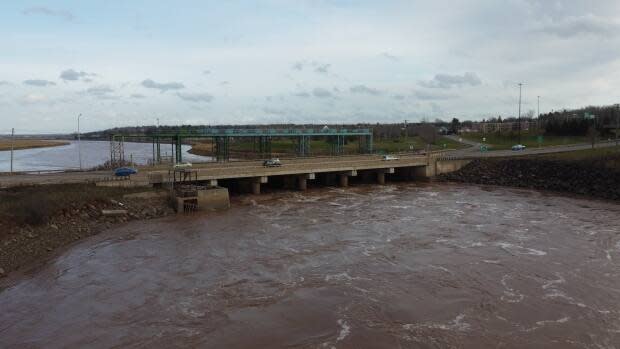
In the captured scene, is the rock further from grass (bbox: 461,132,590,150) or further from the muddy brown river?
grass (bbox: 461,132,590,150)

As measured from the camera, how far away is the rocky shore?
51.3 m

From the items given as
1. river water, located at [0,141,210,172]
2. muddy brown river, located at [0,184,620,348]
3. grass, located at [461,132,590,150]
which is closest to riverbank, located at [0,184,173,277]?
muddy brown river, located at [0,184,620,348]

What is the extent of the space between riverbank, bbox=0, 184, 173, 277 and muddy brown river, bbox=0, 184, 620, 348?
1.41 meters

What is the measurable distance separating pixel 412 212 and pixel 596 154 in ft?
114

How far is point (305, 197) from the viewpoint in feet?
162

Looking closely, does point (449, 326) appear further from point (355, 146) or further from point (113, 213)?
point (355, 146)

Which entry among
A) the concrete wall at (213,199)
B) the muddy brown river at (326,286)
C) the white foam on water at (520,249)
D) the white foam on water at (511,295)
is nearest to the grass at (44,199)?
the muddy brown river at (326,286)

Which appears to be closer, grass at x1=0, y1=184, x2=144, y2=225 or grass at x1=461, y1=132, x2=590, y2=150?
grass at x1=0, y1=184, x2=144, y2=225

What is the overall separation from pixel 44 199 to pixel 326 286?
2059cm

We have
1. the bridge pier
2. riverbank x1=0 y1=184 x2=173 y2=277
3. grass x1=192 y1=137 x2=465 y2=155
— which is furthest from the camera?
grass x1=192 y1=137 x2=465 y2=155

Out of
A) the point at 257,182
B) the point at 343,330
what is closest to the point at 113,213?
the point at 257,182

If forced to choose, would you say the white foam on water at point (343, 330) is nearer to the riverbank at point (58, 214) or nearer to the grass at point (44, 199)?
the riverbank at point (58, 214)

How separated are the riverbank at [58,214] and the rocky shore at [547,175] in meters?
41.8

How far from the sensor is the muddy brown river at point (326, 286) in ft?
56.7
